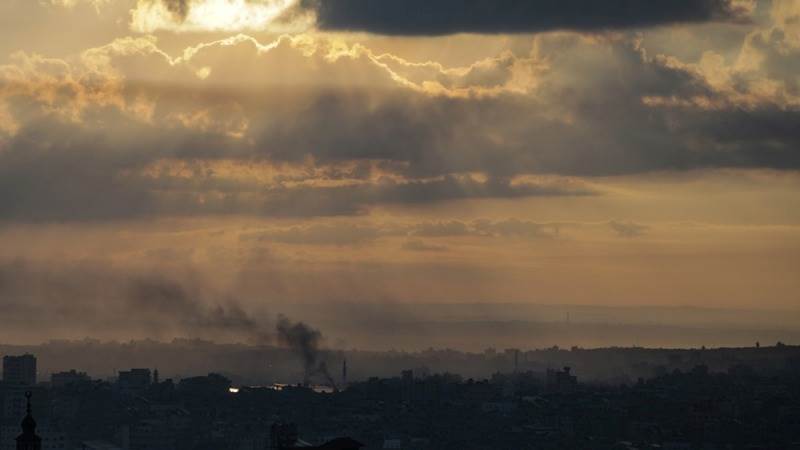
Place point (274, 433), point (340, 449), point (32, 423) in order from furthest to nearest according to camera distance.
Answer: point (274, 433) < point (340, 449) < point (32, 423)

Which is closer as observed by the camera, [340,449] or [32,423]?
[32,423]

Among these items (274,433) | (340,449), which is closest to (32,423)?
(340,449)

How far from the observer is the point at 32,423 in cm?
7000

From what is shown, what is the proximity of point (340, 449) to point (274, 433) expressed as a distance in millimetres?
53515

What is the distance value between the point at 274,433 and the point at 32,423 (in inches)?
5024

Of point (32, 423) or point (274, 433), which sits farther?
point (274, 433)

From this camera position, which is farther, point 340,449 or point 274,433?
point 274,433

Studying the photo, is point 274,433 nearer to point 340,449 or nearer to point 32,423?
point 340,449

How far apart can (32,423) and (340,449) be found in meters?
74.8

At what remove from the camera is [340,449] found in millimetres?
144125

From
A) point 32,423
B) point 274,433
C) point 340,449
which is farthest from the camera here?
point 274,433
